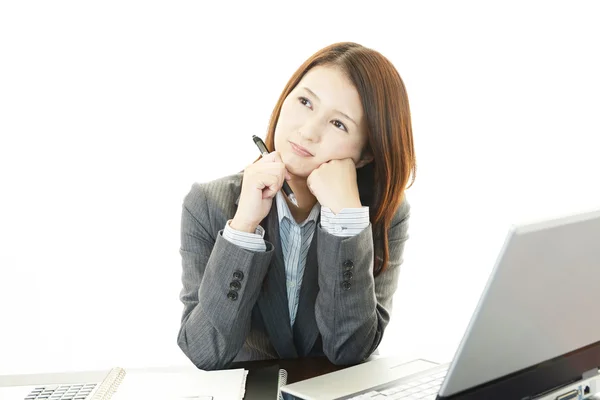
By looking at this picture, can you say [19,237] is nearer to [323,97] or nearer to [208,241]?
[208,241]

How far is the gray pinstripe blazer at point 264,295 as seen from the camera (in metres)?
1.38

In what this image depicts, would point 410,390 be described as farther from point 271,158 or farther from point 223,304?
point 271,158

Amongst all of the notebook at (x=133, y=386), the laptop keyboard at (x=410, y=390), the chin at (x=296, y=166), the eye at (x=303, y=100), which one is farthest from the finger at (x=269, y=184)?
the laptop keyboard at (x=410, y=390)

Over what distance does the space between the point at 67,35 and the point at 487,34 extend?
1.73 m

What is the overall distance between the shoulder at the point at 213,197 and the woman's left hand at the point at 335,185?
0.20 meters

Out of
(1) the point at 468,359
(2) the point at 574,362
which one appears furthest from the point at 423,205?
(1) the point at 468,359

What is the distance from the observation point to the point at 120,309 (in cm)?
270

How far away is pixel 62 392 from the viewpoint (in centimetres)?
106

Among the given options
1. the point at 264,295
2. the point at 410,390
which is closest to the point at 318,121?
the point at 264,295

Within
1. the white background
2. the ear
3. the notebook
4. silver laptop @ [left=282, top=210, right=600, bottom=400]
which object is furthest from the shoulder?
the white background

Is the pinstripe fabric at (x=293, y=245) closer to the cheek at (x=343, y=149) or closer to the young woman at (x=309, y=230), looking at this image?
the young woman at (x=309, y=230)

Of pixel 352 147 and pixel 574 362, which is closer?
pixel 574 362

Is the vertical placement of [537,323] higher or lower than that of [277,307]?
higher

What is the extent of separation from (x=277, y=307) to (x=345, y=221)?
0.90ft
